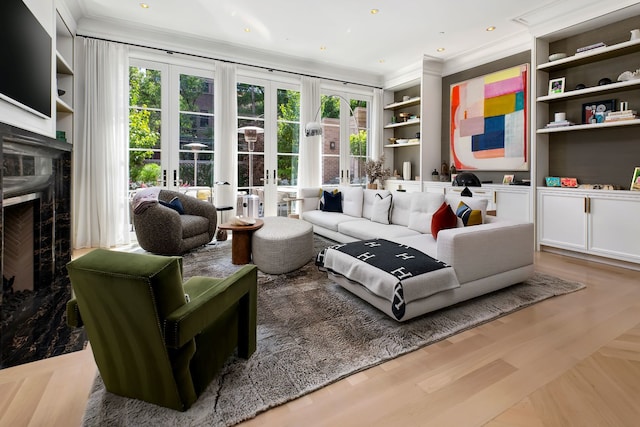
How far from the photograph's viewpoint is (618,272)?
360cm

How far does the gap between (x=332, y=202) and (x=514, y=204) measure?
2589 mm

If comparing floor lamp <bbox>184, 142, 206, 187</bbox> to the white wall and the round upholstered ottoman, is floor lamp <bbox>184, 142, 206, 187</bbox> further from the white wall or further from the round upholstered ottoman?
the round upholstered ottoman

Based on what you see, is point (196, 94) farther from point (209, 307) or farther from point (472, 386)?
point (472, 386)

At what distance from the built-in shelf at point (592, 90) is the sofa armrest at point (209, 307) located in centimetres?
440

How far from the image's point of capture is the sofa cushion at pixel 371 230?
3682 millimetres

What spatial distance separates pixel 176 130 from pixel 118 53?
3.95ft

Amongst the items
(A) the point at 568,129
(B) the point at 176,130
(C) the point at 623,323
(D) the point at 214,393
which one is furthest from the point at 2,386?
(A) the point at 568,129

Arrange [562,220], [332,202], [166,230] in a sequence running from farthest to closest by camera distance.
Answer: [332,202] → [562,220] → [166,230]

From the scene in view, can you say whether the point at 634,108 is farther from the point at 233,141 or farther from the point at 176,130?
the point at 176,130

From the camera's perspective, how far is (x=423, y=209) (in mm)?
3801

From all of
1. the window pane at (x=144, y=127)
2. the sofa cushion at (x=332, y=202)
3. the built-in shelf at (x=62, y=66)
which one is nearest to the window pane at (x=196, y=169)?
the window pane at (x=144, y=127)

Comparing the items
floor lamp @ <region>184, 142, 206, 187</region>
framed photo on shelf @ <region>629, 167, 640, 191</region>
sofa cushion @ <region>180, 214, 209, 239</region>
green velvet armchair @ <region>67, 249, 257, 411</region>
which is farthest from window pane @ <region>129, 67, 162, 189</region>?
framed photo on shelf @ <region>629, 167, 640, 191</region>

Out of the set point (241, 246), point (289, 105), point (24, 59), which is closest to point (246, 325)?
point (241, 246)

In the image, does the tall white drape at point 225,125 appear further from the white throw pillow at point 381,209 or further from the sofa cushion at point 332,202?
the white throw pillow at point 381,209
